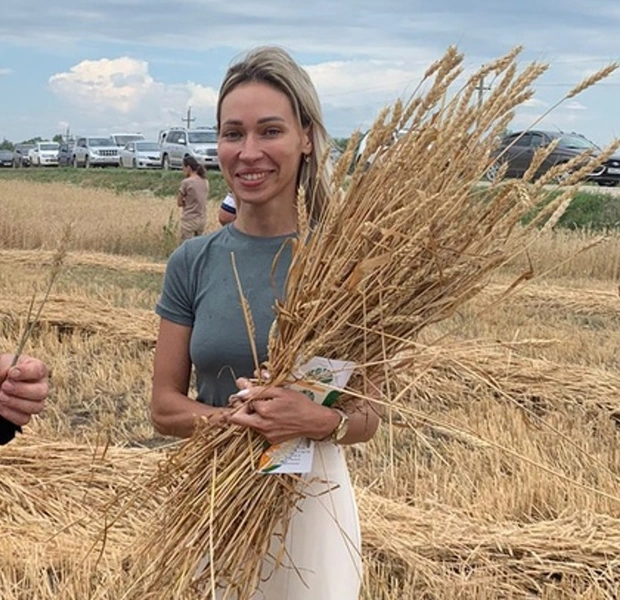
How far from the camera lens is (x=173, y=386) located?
1830 mm

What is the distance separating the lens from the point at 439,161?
5.03ft

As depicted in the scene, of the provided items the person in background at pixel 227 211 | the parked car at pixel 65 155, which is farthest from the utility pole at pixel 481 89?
the parked car at pixel 65 155

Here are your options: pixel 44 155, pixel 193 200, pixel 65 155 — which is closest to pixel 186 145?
pixel 65 155

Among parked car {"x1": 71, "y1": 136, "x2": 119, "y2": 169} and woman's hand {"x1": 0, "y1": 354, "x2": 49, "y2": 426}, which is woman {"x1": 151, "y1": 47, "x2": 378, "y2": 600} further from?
parked car {"x1": 71, "y1": 136, "x2": 119, "y2": 169}

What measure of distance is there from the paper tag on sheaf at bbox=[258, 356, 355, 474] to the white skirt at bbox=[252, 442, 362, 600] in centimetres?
11

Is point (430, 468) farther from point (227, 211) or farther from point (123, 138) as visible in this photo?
point (123, 138)

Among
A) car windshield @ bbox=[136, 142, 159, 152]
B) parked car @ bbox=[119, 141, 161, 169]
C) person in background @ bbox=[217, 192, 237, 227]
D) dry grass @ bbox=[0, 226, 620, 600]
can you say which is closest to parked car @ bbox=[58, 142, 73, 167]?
parked car @ bbox=[119, 141, 161, 169]

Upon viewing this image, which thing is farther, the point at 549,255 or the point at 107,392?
the point at 549,255

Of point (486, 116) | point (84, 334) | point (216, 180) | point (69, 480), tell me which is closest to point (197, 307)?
point (486, 116)

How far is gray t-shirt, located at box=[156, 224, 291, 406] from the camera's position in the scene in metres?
1.77

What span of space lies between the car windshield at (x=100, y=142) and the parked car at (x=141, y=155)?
225cm

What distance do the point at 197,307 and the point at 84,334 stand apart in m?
4.43

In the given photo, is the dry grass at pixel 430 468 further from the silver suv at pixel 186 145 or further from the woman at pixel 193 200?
the silver suv at pixel 186 145

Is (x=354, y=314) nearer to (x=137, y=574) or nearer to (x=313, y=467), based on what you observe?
(x=313, y=467)
